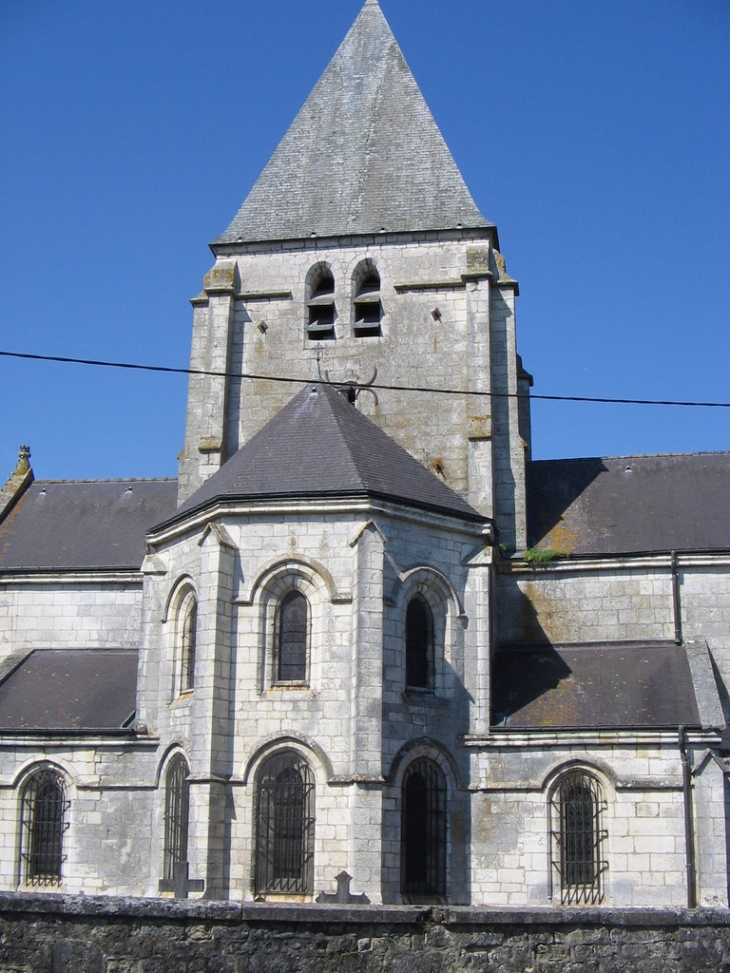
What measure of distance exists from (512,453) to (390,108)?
32.6ft

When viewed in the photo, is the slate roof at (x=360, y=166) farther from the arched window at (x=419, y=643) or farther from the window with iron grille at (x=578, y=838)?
the window with iron grille at (x=578, y=838)

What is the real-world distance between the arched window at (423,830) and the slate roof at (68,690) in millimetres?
5457

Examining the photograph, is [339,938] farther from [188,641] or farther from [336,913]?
[188,641]

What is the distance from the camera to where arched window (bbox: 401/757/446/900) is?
20.4 metres

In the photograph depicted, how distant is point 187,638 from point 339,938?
11435 millimetres

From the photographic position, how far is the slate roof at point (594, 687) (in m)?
21.2

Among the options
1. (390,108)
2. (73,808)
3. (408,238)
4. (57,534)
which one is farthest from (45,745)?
(390,108)

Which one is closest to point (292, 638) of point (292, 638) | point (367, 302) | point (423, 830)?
point (292, 638)

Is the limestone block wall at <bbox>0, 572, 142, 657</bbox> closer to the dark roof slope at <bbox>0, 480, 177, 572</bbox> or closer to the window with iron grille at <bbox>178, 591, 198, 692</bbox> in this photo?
the dark roof slope at <bbox>0, 480, 177, 572</bbox>

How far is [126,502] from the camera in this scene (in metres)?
29.0

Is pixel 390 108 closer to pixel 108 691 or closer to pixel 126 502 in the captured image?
pixel 126 502

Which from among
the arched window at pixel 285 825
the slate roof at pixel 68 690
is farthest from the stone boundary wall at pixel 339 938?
the slate roof at pixel 68 690

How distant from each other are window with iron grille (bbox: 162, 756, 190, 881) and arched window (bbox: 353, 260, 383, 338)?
1071 centimetres

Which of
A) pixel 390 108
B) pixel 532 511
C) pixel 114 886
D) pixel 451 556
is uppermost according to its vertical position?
pixel 390 108
